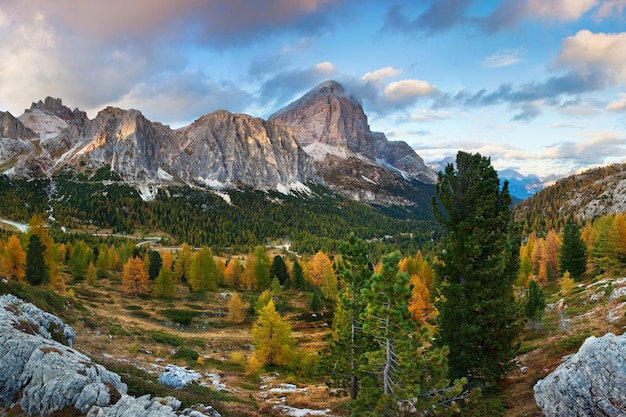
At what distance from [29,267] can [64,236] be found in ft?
319

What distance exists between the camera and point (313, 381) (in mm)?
42125

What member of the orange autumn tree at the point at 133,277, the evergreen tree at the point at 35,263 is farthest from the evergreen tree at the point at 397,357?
the orange autumn tree at the point at 133,277

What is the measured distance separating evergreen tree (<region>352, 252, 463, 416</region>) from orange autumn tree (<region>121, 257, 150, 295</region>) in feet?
248

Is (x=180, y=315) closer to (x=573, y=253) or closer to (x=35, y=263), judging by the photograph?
(x=35, y=263)

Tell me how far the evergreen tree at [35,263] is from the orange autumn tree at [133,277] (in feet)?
67.7

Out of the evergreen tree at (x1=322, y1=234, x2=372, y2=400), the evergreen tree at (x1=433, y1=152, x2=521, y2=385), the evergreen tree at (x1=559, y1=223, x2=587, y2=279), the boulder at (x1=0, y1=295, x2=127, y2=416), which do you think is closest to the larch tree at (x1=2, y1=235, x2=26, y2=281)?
the boulder at (x1=0, y1=295, x2=127, y2=416)

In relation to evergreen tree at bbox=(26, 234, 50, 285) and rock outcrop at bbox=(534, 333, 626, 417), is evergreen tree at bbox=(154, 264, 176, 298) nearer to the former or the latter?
evergreen tree at bbox=(26, 234, 50, 285)

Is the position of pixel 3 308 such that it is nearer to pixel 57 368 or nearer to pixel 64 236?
pixel 57 368

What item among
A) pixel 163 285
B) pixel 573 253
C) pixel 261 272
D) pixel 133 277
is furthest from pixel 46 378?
pixel 573 253

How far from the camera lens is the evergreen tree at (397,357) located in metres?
A: 15.9

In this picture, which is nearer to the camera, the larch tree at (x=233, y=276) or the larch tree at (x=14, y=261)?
the larch tree at (x=14, y=261)

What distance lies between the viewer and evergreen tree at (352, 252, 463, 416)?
15.9 m

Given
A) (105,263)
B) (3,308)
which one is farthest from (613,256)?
(105,263)

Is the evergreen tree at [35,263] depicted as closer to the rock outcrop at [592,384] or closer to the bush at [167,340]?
the bush at [167,340]
